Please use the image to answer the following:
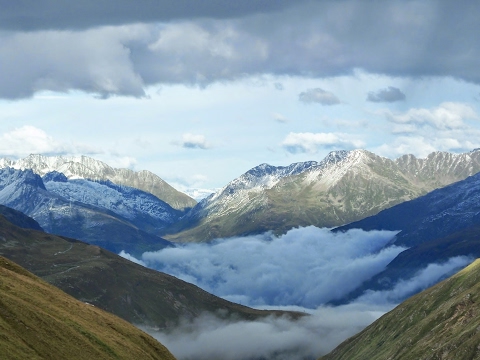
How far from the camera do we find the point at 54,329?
144m

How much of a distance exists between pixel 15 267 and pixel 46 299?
77.7 ft

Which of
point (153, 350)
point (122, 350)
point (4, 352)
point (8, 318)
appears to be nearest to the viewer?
point (4, 352)

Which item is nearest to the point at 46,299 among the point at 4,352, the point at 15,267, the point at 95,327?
the point at 95,327

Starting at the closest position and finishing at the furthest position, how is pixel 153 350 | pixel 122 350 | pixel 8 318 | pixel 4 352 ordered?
pixel 4 352 → pixel 8 318 → pixel 122 350 → pixel 153 350

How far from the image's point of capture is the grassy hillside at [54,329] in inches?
5148

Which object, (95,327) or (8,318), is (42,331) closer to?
(8,318)

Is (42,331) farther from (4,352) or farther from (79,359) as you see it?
(4,352)

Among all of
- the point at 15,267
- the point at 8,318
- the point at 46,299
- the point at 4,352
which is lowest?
the point at 4,352

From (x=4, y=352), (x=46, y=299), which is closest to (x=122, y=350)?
(x=46, y=299)

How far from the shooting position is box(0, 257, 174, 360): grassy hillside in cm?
13075

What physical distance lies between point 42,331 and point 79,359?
327 inches

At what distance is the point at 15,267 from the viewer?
185500mm

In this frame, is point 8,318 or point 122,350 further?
point 122,350

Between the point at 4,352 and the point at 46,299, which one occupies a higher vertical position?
the point at 46,299
